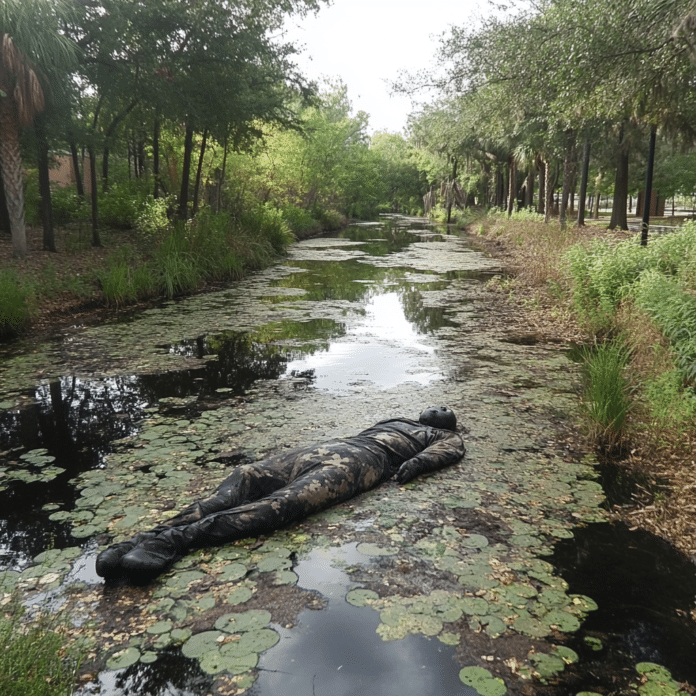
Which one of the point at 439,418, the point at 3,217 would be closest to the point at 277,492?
the point at 439,418

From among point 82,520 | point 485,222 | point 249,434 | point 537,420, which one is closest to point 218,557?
point 82,520

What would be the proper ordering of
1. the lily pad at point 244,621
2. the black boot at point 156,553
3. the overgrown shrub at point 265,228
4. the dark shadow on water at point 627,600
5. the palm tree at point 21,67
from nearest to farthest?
1. the dark shadow on water at point 627,600
2. the lily pad at point 244,621
3. the black boot at point 156,553
4. the palm tree at point 21,67
5. the overgrown shrub at point 265,228

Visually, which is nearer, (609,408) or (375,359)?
(609,408)

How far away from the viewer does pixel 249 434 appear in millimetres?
5520

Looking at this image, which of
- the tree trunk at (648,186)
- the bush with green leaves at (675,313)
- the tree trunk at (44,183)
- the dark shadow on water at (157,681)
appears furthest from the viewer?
the tree trunk at (44,183)

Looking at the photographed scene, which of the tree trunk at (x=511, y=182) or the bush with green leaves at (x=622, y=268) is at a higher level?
the tree trunk at (x=511, y=182)

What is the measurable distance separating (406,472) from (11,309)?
7.35m

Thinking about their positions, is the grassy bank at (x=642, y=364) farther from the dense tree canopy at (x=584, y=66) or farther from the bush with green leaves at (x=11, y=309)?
the bush with green leaves at (x=11, y=309)

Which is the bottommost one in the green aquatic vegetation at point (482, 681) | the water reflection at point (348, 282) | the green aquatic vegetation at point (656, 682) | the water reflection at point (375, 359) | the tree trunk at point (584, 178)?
the green aquatic vegetation at point (656, 682)

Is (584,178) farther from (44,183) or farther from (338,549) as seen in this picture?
(338,549)

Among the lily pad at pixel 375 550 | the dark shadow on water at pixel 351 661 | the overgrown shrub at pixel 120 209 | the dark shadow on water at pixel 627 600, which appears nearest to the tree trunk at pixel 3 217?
the overgrown shrub at pixel 120 209

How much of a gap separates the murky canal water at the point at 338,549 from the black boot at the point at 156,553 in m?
0.09

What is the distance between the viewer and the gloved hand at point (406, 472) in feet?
14.8

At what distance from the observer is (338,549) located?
3.67 metres
